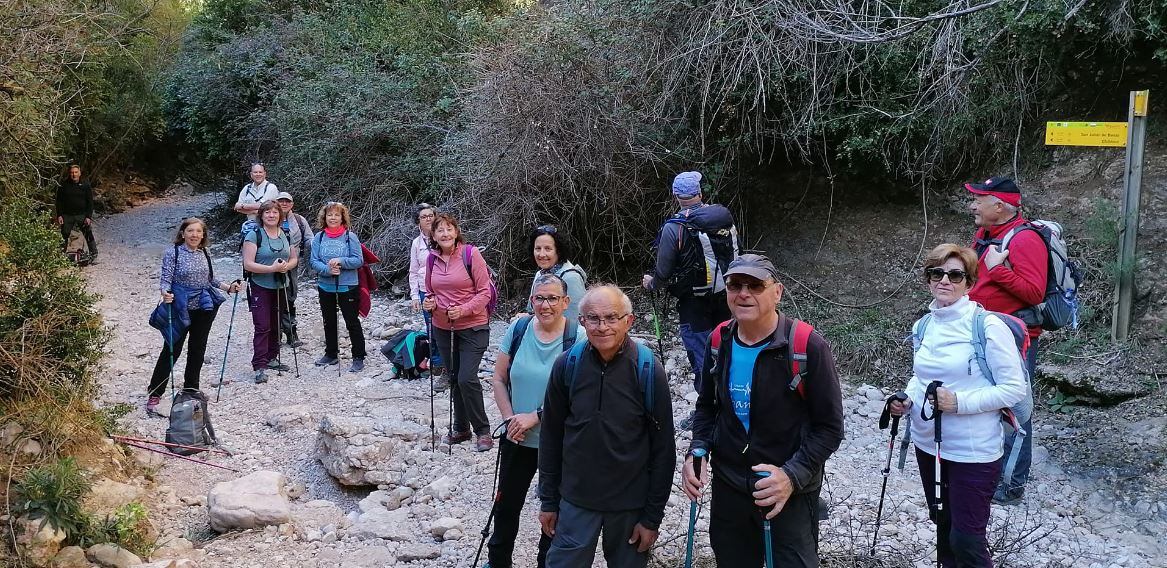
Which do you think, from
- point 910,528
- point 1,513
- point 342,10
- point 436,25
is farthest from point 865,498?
point 342,10

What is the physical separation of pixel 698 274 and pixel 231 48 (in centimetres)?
1355

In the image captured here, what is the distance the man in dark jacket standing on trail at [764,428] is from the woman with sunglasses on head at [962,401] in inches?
29.6

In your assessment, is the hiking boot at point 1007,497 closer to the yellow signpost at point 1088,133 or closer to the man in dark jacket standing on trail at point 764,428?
the man in dark jacket standing on trail at point 764,428

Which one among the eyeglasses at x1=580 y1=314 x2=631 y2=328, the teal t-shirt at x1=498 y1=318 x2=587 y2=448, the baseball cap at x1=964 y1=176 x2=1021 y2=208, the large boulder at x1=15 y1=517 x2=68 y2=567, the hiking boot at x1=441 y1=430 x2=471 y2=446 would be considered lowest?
the hiking boot at x1=441 y1=430 x2=471 y2=446

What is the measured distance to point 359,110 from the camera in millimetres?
12828

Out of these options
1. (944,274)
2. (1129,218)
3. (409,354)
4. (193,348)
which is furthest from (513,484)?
(1129,218)

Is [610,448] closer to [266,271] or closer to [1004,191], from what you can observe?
[1004,191]

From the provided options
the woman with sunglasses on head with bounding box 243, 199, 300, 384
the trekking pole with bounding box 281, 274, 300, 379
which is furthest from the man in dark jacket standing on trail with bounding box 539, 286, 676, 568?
the trekking pole with bounding box 281, 274, 300, 379

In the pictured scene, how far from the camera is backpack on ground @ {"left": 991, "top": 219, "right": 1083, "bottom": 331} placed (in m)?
4.56

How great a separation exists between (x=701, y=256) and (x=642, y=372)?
272 cm

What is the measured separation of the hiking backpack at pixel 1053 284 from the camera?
4.56 metres

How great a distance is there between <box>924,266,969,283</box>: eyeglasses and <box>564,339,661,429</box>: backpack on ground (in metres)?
1.30

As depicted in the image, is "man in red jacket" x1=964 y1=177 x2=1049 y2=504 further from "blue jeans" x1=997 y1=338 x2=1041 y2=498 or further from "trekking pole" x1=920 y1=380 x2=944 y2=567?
"trekking pole" x1=920 y1=380 x2=944 y2=567

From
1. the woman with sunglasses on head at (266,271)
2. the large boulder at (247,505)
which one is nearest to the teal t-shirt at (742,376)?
the large boulder at (247,505)
